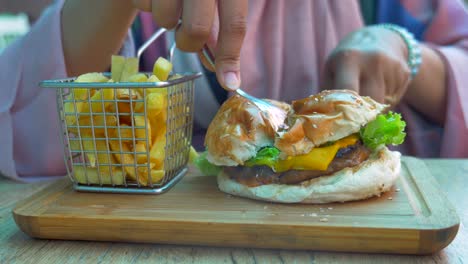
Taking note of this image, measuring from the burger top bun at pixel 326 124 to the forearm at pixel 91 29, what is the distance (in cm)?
83

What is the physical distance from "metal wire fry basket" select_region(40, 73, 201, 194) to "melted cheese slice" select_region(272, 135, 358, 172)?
321mm

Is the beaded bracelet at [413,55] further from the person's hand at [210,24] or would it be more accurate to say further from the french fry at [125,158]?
the french fry at [125,158]

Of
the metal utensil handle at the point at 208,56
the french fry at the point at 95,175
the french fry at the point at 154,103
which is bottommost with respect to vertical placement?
the french fry at the point at 95,175

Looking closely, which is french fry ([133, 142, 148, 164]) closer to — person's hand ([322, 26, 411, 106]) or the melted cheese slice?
the melted cheese slice

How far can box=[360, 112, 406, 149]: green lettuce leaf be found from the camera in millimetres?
1124

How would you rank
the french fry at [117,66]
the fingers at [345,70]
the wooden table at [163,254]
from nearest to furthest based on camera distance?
the wooden table at [163,254] → the french fry at [117,66] → the fingers at [345,70]

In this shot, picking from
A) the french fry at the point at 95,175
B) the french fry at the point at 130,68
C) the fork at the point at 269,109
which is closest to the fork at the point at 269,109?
the fork at the point at 269,109

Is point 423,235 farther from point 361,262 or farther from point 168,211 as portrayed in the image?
point 168,211

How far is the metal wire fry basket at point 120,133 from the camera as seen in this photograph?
3.76 feet

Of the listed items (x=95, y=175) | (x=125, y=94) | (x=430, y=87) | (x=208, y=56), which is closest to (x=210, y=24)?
(x=208, y=56)

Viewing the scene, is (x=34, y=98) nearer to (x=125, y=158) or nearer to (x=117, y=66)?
(x=117, y=66)

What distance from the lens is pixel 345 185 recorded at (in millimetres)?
1055

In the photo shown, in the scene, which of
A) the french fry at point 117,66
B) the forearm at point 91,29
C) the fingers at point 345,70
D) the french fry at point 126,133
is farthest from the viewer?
the forearm at point 91,29

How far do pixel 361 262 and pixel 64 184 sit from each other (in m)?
0.87
